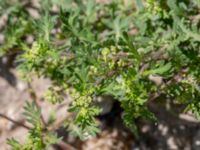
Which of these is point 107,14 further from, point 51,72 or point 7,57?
point 7,57

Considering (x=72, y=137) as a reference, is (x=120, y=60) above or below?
above

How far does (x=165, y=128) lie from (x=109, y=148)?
497mm

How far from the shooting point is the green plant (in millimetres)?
2557

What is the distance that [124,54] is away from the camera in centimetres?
274

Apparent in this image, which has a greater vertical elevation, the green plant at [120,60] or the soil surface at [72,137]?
the green plant at [120,60]

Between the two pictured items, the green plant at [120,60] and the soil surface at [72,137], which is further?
the soil surface at [72,137]

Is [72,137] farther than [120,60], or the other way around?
[72,137]

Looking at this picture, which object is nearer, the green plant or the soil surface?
the green plant

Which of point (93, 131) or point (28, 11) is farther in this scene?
point (28, 11)

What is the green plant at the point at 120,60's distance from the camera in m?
2.56

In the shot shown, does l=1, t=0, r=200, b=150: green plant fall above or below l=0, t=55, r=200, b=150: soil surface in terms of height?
above

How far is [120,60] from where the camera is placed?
2.65m

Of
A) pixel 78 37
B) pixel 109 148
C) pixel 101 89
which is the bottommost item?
pixel 109 148

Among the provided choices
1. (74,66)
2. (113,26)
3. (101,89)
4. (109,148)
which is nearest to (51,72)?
(74,66)
